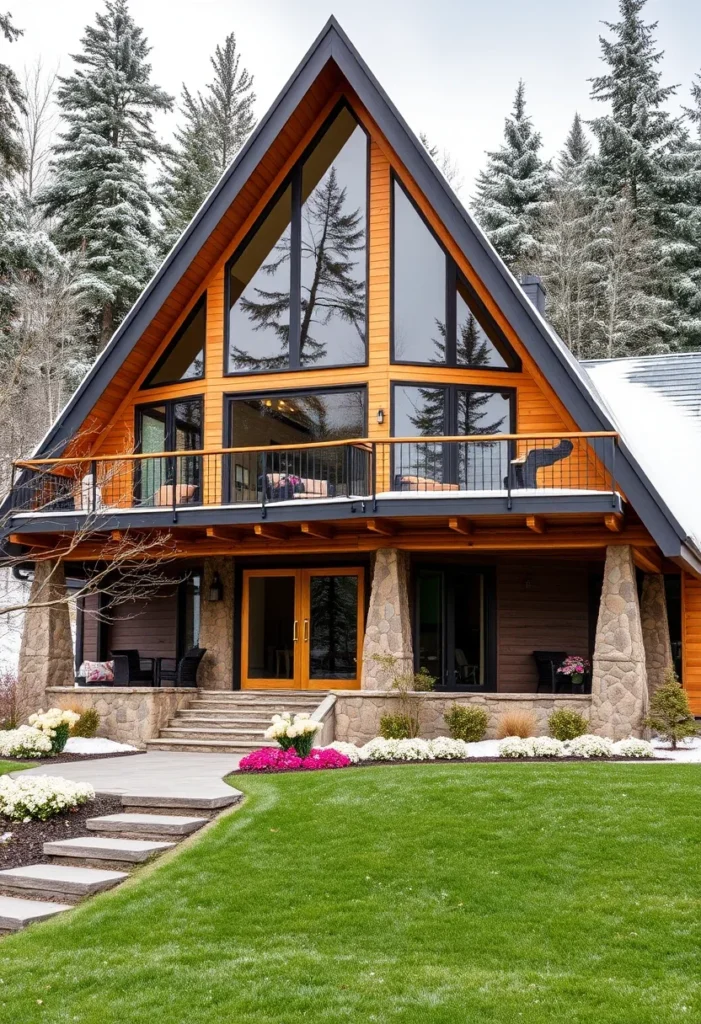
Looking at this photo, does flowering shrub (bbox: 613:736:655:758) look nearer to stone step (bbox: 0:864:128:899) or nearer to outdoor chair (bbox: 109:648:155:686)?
stone step (bbox: 0:864:128:899)

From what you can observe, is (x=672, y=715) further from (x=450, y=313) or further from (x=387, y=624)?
(x=450, y=313)

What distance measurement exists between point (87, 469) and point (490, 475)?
7098 mm

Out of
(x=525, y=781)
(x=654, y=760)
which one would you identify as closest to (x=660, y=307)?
(x=654, y=760)

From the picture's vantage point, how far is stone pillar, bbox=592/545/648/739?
50.3 ft

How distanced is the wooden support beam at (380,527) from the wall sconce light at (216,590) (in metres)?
3.63

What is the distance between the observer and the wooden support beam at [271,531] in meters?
16.7

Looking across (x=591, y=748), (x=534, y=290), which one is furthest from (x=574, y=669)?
(x=534, y=290)

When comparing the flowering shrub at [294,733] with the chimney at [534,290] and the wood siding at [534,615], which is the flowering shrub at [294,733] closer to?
the wood siding at [534,615]

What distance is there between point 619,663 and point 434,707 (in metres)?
2.75

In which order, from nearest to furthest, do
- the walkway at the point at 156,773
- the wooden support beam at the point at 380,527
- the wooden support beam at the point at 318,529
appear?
the walkway at the point at 156,773
the wooden support beam at the point at 380,527
the wooden support beam at the point at 318,529

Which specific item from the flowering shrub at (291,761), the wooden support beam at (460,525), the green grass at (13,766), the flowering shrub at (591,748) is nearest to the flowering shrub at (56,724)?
the green grass at (13,766)

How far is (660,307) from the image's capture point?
32781 millimetres

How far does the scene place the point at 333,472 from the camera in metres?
17.9

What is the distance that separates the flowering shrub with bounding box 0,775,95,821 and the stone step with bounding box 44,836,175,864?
2.62 ft
